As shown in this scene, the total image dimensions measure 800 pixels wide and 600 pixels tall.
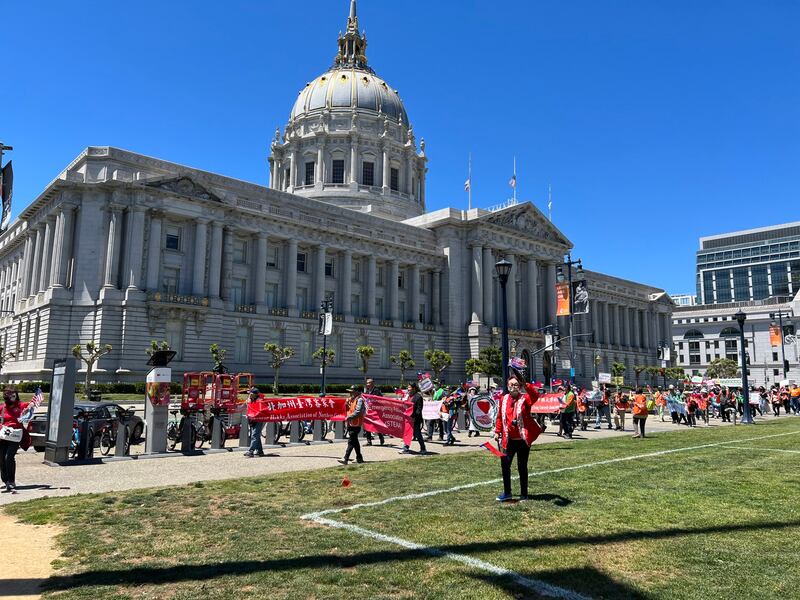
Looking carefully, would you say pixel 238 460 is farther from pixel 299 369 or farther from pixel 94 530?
pixel 299 369

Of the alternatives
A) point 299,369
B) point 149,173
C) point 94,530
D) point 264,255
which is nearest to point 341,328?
point 299,369

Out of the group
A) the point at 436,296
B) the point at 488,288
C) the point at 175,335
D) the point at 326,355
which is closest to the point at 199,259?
the point at 175,335

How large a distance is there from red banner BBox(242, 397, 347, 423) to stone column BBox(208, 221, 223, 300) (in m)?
38.3

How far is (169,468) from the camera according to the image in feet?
51.5

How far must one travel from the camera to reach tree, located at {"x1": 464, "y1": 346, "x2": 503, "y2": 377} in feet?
219

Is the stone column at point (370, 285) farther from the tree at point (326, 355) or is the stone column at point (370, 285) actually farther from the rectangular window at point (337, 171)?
the rectangular window at point (337, 171)

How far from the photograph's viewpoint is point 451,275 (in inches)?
2987

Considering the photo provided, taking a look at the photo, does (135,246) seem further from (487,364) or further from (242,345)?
(487,364)

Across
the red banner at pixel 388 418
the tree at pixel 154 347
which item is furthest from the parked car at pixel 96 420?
the tree at pixel 154 347

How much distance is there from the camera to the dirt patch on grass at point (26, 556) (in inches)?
247

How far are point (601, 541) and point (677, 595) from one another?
6.50 ft

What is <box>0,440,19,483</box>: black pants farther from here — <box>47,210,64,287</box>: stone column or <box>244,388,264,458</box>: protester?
<box>47,210,64,287</box>: stone column

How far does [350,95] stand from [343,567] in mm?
94133


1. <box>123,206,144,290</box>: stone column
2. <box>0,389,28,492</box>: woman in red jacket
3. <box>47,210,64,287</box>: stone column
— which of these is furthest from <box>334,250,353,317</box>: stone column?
<box>0,389,28,492</box>: woman in red jacket
